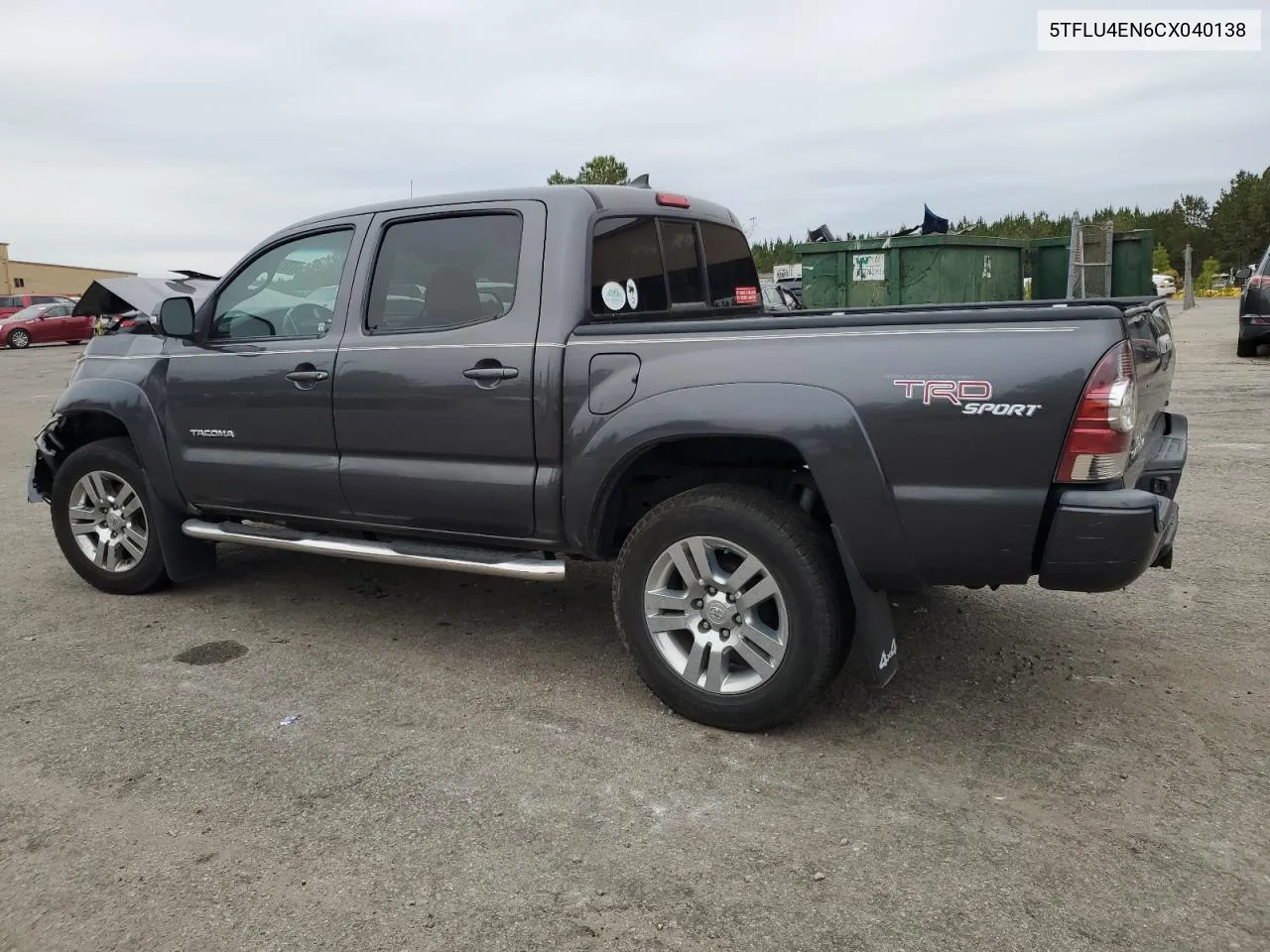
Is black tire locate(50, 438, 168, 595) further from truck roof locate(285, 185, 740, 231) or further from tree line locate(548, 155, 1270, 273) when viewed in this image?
tree line locate(548, 155, 1270, 273)

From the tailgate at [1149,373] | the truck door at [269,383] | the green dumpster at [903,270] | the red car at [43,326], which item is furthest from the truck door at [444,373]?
the red car at [43,326]

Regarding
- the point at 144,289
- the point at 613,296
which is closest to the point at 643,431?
the point at 613,296

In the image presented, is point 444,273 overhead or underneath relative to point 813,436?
overhead

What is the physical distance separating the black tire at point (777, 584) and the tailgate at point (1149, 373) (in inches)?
39.2

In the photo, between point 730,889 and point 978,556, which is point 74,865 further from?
point 978,556

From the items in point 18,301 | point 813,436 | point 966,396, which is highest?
point 18,301

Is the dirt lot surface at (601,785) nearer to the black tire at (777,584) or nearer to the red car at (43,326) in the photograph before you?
the black tire at (777,584)

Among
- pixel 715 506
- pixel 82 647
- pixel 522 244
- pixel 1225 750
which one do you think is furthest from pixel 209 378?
pixel 1225 750

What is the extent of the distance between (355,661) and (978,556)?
2.57m

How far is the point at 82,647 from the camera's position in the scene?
14.8 ft

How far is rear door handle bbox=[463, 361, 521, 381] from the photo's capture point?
379 cm

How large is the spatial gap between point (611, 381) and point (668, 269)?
1.01 meters

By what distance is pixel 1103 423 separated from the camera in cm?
286

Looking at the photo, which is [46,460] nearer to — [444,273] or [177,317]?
[177,317]
